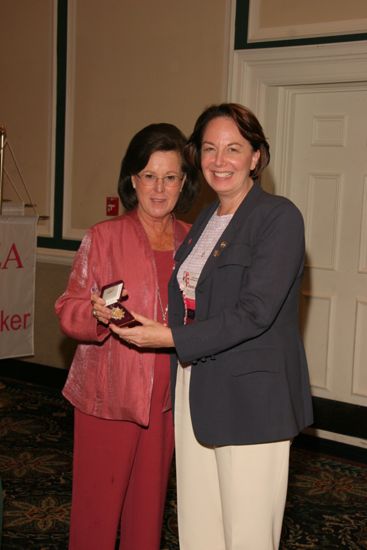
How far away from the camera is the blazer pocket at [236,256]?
203 cm

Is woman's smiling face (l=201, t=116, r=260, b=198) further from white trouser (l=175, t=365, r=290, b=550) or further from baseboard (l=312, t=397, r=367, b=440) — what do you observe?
baseboard (l=312, t=397, r=367, b=440)

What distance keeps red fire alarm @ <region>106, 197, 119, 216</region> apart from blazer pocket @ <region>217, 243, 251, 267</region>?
126 inches

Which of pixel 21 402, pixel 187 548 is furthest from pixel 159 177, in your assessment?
pixel 21 402

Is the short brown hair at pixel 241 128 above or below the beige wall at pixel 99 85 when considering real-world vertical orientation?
below

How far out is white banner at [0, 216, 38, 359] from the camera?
479 cm

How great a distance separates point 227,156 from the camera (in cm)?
213

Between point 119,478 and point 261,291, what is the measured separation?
88 cm

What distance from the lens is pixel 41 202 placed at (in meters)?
5.69

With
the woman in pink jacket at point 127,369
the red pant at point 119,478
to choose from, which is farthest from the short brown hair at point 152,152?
the red pant at point 119,478

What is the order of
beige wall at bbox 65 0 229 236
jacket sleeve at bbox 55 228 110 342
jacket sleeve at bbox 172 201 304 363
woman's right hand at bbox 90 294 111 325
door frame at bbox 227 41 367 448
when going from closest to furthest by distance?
jacket sleeve at bbox 172 201 304 363, woman's right hand at bbox 90 294 111 325, jacket sleeve at bbox 55 228 110 342, door frame at bbox 227 41 367 448, beige wall at bbox 65 0 229 236

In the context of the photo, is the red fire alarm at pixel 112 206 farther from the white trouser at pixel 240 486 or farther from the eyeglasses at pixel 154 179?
the white trouser at pixel 240 486

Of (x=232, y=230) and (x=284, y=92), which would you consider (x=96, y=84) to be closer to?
(x=284, y=92)

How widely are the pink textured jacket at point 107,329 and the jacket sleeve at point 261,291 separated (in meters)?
0.38

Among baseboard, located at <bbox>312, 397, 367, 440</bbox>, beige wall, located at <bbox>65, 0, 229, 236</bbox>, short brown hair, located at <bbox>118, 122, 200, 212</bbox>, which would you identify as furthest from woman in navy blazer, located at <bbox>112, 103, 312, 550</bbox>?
beige wall, located at <bbox>65, 0, 229, 236</bbox>
